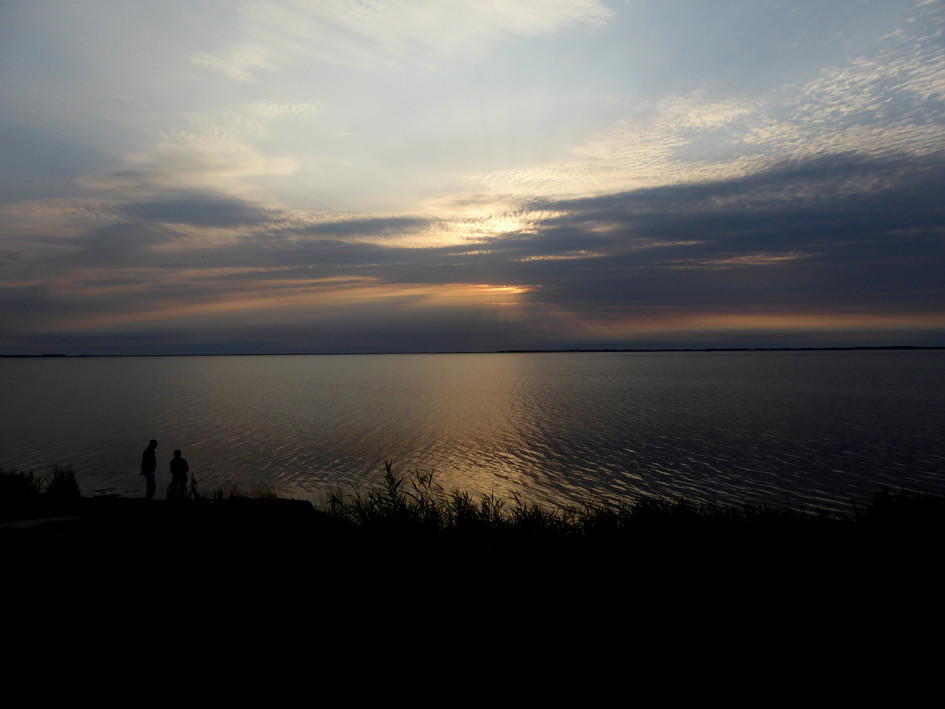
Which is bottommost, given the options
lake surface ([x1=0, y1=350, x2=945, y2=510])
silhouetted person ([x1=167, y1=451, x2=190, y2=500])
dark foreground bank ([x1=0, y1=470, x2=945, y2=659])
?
lake surface ([x1=0, y1=350, x2=945, y2=510])

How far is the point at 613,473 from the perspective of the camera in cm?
2891

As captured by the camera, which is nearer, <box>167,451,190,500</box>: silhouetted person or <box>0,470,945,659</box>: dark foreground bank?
<box>0,470,945,659</box>: dark foreground bank

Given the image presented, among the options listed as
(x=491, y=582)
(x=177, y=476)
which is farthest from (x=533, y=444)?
(x=491, y=582)

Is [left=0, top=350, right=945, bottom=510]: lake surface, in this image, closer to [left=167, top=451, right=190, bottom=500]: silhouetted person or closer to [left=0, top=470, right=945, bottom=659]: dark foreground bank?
[left=167, top=451, right=190, bottom=500]: silhouetted person

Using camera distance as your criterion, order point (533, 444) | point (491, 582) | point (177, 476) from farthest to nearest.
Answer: point (533, 444)
point (177, 476)
point (491, 582)

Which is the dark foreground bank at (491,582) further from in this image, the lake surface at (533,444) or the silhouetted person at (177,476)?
the lake surface at (533,444)

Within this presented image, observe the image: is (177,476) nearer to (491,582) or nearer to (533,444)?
(491,582)

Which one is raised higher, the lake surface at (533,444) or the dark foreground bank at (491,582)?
the dark foreground bank at (491,582)

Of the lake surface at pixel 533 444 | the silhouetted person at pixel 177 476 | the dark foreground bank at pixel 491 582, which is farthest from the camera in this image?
the lake surface at pixel 533 444

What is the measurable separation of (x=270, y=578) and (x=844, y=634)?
8553 mm

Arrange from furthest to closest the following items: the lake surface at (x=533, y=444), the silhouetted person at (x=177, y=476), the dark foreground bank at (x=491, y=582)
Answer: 1. the lake surface at (x=533, y=444)
2. the silhouetted person at (x=177, y=476)
3. the dark foreground bank at (x=491, y=582)

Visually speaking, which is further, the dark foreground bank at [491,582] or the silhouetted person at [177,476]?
the silhouetted person at [177,476]

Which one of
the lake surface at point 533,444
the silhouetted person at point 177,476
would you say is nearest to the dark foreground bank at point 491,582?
the silhouetted person at point 177,476

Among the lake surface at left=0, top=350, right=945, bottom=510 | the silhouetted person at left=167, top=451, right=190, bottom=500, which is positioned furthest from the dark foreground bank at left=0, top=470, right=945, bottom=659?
the lake surface at left=0, top=350, right=945, bottom=510
